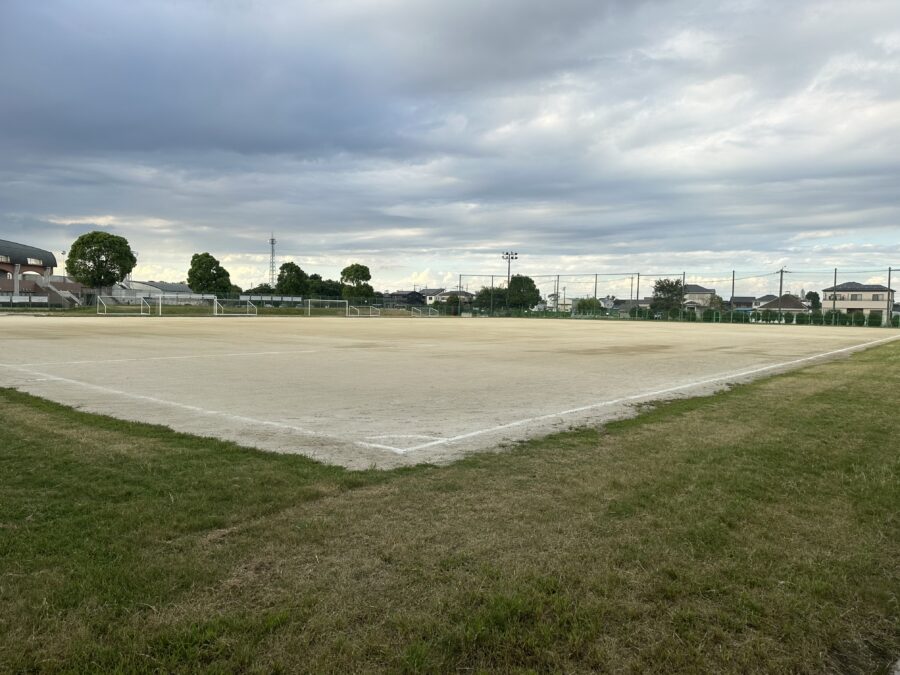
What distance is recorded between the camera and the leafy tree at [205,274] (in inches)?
3804

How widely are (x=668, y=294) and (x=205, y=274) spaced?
76536 millimetres

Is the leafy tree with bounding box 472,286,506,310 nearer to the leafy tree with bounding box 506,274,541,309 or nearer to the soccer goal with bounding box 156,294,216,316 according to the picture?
the leafy tree with bounding box 506,274,541,309

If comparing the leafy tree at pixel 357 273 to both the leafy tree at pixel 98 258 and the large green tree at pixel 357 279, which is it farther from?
the leafy tree at pixel 98 258

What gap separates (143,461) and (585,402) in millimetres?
6516

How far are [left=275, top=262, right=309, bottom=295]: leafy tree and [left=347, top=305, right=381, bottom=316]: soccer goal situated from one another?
111 ft

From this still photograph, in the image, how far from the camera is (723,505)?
14.1ft

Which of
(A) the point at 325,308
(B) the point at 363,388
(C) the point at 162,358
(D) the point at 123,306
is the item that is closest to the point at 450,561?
(B) the point at 363,388

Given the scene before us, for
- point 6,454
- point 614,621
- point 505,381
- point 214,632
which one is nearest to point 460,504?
point 614,621

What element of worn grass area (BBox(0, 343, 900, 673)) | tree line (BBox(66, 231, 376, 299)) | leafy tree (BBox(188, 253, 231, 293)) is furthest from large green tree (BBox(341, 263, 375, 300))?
worn grass area (BBox(0, 343, 900, 673))

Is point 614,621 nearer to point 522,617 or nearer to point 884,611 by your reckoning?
point 522,617

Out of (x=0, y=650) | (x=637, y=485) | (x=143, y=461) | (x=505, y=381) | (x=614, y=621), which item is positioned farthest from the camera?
(x=505, y=381)

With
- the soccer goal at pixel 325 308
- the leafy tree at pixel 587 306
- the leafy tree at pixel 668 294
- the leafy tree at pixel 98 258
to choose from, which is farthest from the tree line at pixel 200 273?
the leafy tree at pixel 668 294

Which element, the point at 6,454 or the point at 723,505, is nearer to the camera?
the point at 723,505

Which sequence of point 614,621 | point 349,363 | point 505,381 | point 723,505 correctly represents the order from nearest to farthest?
point 614,621 → point 723,505 → point 505,381 → point 349,363
